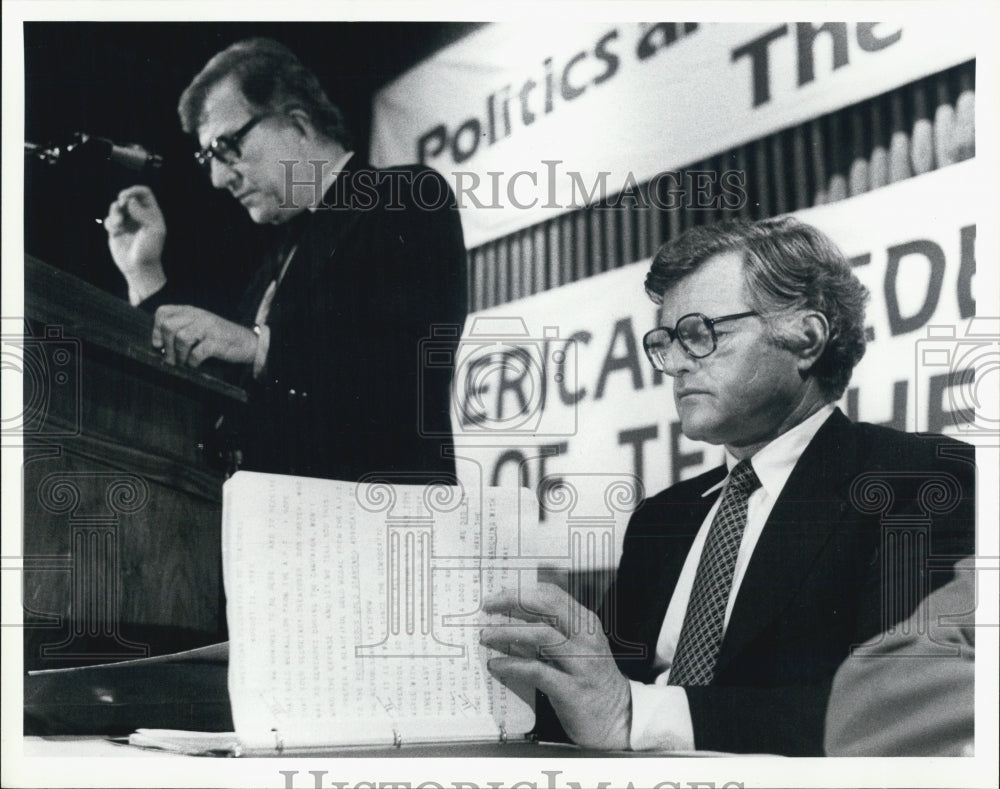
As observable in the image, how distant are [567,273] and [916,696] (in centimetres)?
132

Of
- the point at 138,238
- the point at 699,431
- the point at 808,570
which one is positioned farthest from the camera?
the point at 138,238

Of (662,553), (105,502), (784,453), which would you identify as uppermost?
(784,453)

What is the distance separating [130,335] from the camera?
3217mm

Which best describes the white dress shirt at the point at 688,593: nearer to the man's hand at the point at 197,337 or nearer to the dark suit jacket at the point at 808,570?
the dark suit jacket at the point at 808,570

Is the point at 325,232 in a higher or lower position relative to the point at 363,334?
higher

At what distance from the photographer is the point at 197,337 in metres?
3.24

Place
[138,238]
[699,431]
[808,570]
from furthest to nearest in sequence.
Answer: [138,238]
[699,431]
[808,570]

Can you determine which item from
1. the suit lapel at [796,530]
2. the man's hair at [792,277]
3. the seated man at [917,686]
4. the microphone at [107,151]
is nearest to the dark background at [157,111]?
the microphone at [107,151]

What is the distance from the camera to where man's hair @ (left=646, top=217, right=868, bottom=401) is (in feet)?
10.2

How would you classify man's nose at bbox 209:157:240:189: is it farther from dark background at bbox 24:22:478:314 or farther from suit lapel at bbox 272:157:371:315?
suit lapel at bbox 272:157:371:315

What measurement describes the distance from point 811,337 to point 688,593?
0.68 meters

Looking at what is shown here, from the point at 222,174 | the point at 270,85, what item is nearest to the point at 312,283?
the point at 222,174

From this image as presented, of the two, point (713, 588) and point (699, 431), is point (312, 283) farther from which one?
point (713, 588)

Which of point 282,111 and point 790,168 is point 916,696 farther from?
point 282,111
